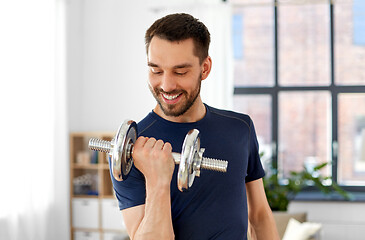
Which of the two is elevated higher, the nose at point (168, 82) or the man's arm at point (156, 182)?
the nose at point (168, 82)

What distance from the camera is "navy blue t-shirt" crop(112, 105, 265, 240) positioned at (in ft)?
3.52

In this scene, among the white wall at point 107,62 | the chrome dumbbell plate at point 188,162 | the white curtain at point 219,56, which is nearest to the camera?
the chrome dumbbell plate at point 188,162

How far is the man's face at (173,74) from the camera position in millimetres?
1003

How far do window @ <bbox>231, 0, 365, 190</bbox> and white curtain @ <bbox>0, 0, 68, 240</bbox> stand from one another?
5.89ft

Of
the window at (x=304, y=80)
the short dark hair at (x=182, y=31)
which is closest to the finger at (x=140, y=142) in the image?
the short dark hair at (x=182, y=31)

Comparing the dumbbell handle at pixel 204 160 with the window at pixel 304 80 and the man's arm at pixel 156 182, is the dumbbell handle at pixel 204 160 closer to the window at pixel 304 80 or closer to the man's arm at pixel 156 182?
the man's arm at pixel 156 182

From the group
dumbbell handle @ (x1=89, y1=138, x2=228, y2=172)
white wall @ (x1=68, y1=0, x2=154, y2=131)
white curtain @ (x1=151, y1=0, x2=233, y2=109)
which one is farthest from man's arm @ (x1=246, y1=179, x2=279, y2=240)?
white wall @ (x1=68, y1=0, x2=154, y2=131)

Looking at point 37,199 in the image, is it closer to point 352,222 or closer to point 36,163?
→ point 36,163

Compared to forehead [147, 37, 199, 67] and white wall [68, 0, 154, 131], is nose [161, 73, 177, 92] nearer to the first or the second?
forehead [147, 37, 199, 67]

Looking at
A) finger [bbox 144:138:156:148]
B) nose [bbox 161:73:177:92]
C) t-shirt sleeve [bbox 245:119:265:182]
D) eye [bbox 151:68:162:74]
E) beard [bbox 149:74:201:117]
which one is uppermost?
eye [bbox 151:68:162:74]

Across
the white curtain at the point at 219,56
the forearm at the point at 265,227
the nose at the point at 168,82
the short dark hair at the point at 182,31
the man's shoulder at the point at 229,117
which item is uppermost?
the white curtain at the point at 219,56

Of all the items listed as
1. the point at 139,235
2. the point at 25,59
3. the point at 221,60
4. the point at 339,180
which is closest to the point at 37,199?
the point at 25,59

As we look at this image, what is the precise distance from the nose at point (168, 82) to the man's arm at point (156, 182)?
123 millimetres

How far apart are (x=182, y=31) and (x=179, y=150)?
275 mm
